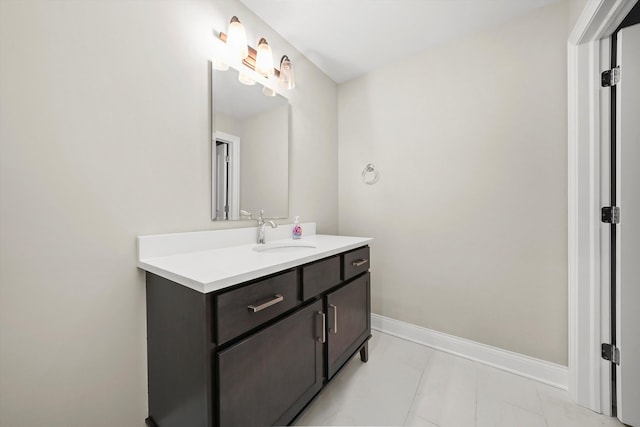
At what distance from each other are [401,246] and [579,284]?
40.3 inches

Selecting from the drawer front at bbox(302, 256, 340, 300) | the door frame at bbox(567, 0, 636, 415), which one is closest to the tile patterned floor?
the door frame at bbox(567, 0, 636, 415)

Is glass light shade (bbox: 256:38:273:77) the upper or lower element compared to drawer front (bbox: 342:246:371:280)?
upper

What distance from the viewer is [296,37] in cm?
180

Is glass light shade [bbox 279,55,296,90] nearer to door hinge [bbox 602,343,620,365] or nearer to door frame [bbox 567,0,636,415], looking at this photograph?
door frame [bbox 567,0,636,415]

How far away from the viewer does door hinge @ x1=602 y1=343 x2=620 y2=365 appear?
4.04ft

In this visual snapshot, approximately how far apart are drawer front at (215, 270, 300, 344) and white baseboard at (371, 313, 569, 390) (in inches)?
53.8

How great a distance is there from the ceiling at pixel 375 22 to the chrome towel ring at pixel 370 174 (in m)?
0.87

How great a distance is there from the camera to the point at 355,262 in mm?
1552

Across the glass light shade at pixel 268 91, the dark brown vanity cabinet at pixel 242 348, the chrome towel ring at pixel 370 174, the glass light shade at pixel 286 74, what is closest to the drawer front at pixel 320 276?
the dark brown vanity cabinet at pixel 242 348

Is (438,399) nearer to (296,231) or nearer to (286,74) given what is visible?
(296,231)

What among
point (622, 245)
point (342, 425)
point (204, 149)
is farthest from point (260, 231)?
point (622, 245)

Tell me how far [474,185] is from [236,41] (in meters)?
1.74

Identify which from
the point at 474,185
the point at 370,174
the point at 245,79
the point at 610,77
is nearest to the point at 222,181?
the point at 245,79

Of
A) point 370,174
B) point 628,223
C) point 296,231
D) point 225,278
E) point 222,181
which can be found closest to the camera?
point 225,278
